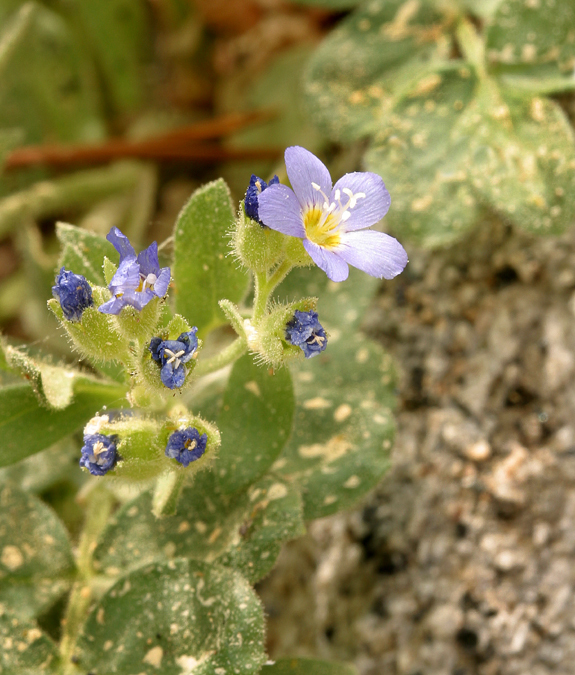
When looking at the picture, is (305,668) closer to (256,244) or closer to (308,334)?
(308,334)

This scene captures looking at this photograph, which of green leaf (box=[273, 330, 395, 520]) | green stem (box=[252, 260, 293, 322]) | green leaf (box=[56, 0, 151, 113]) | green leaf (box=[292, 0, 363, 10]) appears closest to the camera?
green stem (box=[252, 260, 293, 322])

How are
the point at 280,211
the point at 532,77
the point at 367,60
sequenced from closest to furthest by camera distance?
the point at 280,211 < the point at 532,77 < the point at 367,60

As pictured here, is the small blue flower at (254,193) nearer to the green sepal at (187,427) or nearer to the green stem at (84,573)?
the green sepal at (187,427)

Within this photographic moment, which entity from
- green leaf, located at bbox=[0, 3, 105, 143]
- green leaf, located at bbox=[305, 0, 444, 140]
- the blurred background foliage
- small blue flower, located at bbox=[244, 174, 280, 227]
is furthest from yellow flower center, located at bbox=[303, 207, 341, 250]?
green leaf, located at bbox=[0, 3, 105, 143]

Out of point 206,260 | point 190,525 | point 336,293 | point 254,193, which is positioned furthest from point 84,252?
point 336,293

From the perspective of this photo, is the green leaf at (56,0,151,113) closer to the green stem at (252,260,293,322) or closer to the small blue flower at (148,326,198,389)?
the green stem at (252,260,293,322)

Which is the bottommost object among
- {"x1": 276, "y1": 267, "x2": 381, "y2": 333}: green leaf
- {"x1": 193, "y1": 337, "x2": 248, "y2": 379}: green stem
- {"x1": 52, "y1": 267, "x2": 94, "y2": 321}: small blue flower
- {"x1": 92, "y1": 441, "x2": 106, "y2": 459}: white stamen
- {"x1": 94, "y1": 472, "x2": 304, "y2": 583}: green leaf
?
{"x1": 94, "y1": 472, "x2": 304, "y2": 583}: green leaf

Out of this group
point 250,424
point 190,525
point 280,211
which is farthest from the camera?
point 190,525
